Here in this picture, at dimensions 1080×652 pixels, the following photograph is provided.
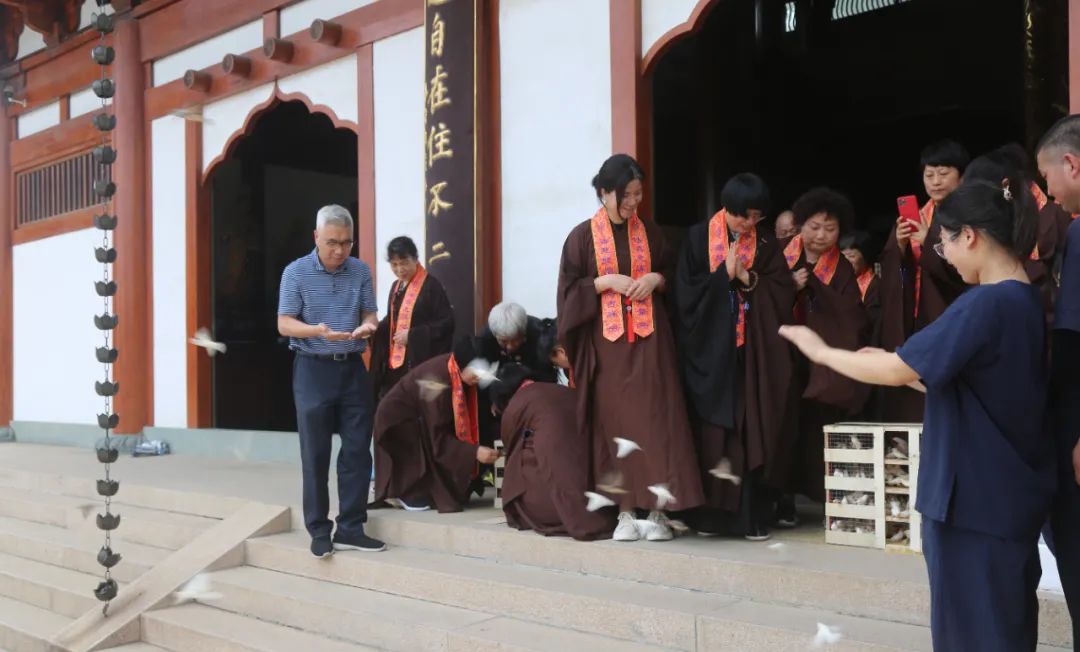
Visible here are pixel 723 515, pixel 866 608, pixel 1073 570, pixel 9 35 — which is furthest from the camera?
pixel 9 35

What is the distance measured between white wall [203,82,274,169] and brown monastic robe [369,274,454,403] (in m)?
2.97

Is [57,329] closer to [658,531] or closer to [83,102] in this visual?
[83,102]

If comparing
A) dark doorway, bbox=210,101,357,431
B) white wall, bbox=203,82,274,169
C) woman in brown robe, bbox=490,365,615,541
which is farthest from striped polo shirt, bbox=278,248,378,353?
dark doorway, bbox=210,101,357,431

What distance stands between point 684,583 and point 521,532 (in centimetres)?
92

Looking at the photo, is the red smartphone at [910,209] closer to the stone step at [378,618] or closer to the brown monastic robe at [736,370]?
the brown monastic robe at [736,370]

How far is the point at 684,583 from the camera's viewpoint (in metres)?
3.83

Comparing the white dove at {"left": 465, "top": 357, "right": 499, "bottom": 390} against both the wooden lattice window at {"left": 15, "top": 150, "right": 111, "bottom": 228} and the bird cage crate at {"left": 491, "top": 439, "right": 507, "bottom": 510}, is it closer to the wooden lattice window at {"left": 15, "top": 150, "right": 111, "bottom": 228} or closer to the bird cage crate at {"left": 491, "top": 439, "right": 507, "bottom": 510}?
the bird cage crate at {"left": 491, "top": 439, "right": 507, "bottom": 510}

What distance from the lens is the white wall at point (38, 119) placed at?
10273 mm

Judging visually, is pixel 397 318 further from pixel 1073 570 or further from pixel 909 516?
pixel 1073 570

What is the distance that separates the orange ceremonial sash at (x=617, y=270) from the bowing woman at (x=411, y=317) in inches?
62.4

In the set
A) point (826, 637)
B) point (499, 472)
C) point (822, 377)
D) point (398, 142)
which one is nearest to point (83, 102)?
point (398, 142)

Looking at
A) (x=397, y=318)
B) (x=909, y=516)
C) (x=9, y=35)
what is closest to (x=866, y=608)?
(x=909, y=516)

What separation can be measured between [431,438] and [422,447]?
75 millimetres

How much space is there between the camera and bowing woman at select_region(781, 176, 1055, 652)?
2.09 metres
